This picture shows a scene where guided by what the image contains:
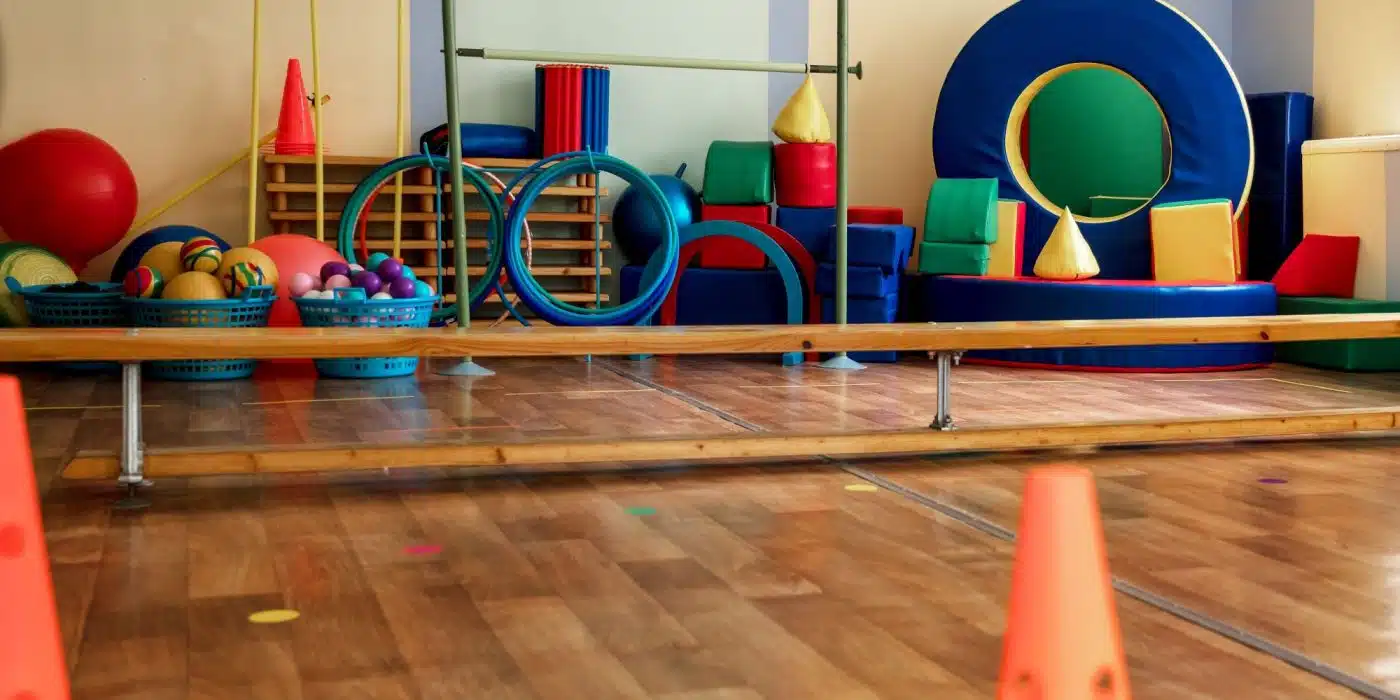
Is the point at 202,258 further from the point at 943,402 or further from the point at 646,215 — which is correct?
the point at 943,402

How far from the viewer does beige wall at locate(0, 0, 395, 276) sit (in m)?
6.23

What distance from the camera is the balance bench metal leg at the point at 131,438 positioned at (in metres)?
3.07

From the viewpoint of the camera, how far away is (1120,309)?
5.84 metres

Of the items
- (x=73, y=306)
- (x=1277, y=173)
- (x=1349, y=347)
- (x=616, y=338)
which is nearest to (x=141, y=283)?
(x=73, y=306)

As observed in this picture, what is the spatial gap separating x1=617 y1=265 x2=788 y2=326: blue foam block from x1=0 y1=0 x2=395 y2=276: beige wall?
5.10 ft

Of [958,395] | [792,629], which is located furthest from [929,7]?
[792,629]

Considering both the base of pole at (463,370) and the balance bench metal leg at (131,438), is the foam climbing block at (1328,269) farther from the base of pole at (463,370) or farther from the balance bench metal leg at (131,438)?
the balance bench metal leg at (131,438)

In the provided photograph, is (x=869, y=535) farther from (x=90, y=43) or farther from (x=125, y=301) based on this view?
(x=90, y=43)

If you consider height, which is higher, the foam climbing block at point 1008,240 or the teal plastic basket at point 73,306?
the foam climbing block at point 1008,240

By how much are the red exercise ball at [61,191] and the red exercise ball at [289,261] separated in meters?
0.78

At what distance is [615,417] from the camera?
4363mm

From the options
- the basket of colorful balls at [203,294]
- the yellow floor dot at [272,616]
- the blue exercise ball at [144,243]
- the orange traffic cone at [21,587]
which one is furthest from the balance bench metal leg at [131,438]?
the blue exercise ball at [144,243]

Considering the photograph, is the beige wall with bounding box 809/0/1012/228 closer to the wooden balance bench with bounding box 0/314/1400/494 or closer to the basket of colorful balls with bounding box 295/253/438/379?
the basket of colorful balls with bounding box 295/253/438/379

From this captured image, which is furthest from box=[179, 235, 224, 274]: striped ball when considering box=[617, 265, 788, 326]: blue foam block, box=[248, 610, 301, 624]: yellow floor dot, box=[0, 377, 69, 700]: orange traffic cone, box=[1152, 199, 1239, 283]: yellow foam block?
box=[1152, 199, 1239, 283]: yellow foam block
